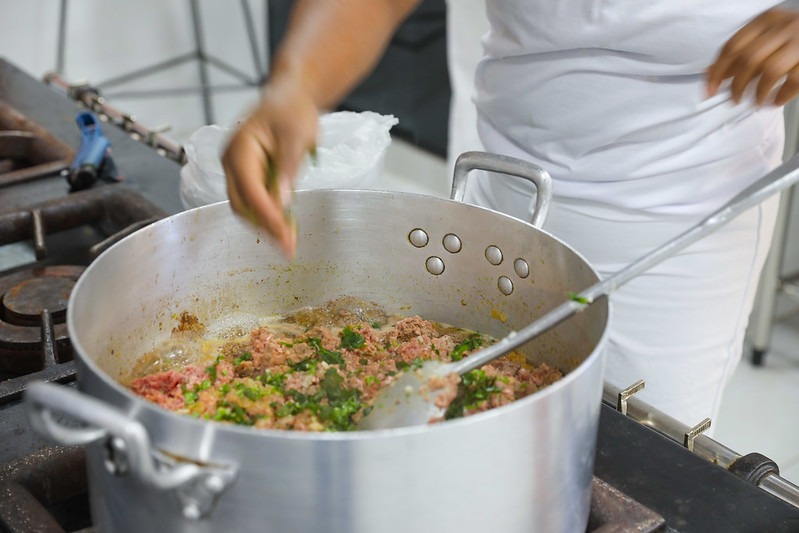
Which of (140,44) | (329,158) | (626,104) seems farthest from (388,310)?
(140,44)

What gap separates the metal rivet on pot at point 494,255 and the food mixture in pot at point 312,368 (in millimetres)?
90

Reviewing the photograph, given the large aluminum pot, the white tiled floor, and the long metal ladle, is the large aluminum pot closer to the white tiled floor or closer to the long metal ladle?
the long metal ladle

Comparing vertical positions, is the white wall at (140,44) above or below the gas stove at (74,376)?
below

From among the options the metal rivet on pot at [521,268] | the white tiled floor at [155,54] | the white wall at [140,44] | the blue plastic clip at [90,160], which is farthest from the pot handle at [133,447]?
the white wall at [140,44]

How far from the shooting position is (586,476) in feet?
2.13

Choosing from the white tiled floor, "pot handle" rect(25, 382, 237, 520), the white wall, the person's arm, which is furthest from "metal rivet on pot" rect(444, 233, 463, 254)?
the white wall

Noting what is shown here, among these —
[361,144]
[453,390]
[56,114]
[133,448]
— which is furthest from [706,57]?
[56,114]

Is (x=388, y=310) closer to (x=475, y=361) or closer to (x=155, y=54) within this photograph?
(x=475, y=361)

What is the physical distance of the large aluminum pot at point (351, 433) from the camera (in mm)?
519

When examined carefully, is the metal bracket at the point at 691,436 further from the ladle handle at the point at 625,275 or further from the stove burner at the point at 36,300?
the stove burner at the point at 36,300

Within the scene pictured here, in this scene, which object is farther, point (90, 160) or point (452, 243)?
point (90, 160)

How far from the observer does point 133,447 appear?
0.51 meters

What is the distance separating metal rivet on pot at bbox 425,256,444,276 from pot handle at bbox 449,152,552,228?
7 cm

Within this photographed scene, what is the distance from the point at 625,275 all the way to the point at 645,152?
0.49 m
